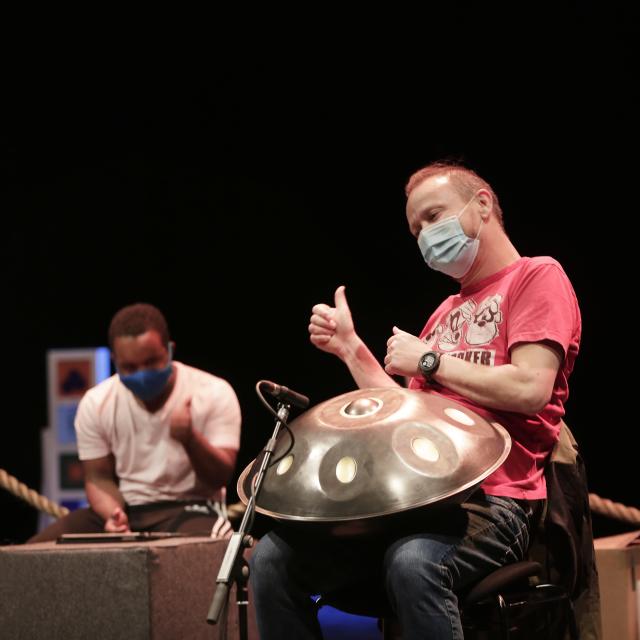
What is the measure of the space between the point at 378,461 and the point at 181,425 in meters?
1.47

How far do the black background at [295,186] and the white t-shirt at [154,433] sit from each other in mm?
1107

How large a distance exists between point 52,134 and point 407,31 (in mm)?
2138

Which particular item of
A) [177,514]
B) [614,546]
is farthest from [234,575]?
[177,514]

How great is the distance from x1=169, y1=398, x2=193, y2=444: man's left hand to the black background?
1402mm

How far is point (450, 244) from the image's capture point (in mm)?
2031

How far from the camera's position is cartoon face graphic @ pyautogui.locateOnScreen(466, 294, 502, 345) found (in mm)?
1949

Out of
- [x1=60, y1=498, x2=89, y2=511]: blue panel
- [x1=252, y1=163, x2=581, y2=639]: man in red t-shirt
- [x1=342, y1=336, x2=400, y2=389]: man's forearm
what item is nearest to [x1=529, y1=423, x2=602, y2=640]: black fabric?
[x1=252, y1=163, x2=581, y2=639]: man in red t-shirt

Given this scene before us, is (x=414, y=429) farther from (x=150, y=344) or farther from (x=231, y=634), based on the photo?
(x=150, y=344)

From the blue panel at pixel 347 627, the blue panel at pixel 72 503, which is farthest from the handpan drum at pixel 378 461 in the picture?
the blue panel at pixel 72 503

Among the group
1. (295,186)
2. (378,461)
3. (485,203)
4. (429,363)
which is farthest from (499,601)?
(295,186)

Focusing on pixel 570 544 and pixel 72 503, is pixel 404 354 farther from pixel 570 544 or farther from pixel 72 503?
pixel 72 503

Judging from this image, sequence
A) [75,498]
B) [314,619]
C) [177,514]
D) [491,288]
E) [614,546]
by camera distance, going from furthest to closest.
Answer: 1. [75,498]
2. [177,514]
3. [614,546]
4. [491,288]
5. [314,619]

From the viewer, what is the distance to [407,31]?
163 inches

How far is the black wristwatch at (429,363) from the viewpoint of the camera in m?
1.86
